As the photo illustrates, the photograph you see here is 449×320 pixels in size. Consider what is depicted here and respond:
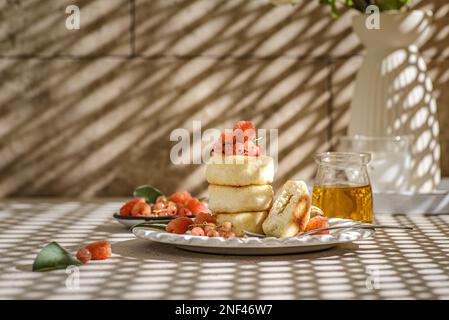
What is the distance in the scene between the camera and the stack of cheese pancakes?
→ 62.8 inches

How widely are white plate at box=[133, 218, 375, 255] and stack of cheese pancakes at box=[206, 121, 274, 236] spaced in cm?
5

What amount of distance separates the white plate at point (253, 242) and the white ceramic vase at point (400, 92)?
0.59m

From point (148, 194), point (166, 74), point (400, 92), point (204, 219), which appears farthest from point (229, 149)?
point (166, 74)

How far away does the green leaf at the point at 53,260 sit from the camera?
4.80 ft

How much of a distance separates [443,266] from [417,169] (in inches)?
27.7

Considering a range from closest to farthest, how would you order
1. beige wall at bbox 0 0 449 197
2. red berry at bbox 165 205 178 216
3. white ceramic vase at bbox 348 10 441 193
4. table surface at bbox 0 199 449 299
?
table surface at bbox 0 199 449 299, red berry at bbox 165 205 178 216, white ceramic vase at bbox 348 10 441 193, beige wall at bbox 0 0 449 197

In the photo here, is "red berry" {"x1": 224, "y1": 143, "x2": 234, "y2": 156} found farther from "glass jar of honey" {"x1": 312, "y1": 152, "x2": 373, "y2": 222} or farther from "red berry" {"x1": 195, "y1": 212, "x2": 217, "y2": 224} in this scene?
"glass jar of honey" {"x1": 312, "y1": 152, "x2": 373, "y2": 222}

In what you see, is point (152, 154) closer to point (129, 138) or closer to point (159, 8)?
point (129, 138)

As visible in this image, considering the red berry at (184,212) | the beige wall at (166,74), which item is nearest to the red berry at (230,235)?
the red berry at (184,212)

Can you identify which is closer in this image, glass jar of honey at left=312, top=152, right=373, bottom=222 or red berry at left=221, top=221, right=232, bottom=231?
red berry at left=221, top=221, right=232, bottom=231

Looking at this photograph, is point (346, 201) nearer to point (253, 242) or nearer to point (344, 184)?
point (344, 184)

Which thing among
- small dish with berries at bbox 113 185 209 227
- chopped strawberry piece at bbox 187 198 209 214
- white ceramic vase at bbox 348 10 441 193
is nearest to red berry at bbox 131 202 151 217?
small dish with berries at bbox 113 185 209 227

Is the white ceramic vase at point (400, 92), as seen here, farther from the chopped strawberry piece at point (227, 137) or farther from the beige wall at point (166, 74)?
the chopped strawberry piece at point (227, 137)
